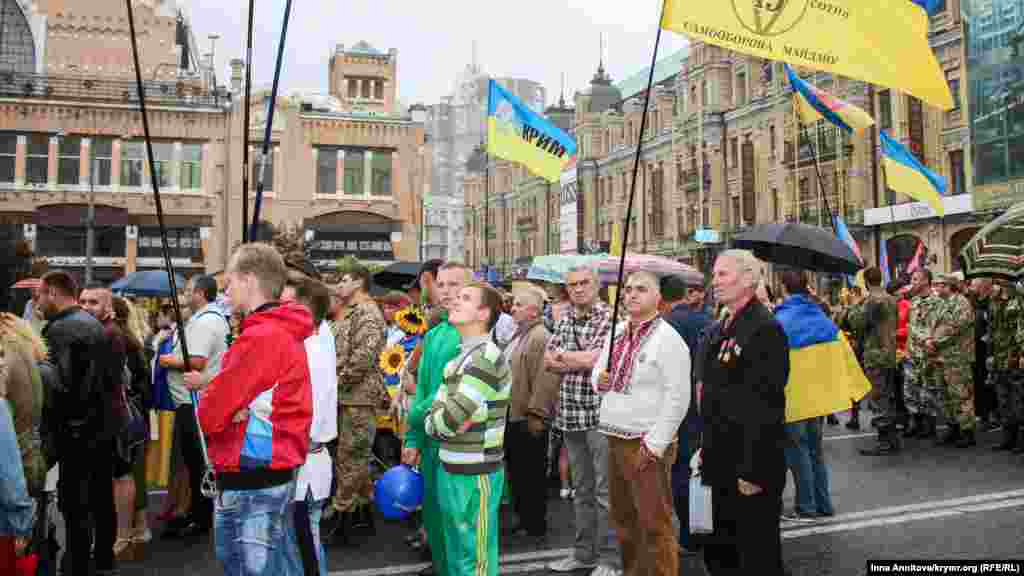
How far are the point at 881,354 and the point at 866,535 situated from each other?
4660 millimetres

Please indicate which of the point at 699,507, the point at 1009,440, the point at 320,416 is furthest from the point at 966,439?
the point at 320,416

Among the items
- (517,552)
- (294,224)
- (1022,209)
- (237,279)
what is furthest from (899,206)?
(237,279)

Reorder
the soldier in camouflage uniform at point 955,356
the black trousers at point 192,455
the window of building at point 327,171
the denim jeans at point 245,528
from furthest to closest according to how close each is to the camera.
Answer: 1. the window of building at point 327,171
2. the soldier in camouflage uniform at point 955,356
3. the black trousers at point 192,455
4. the denim jeans at point 245,528

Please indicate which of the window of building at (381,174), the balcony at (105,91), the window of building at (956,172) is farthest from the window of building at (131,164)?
the window of building at (956,172)

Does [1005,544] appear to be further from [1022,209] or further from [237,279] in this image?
[237,279]

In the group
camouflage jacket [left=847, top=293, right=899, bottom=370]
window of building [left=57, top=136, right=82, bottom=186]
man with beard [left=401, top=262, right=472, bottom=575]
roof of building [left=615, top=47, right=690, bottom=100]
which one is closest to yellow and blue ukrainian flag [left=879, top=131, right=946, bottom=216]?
camouflage jacket [left=847, top=293, right=899, bottom=370]

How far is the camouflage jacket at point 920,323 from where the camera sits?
10562 millimetres

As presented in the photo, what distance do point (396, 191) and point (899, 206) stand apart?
2228 centimetres

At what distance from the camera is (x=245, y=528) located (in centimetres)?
338

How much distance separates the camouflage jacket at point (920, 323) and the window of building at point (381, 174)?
1133 inches

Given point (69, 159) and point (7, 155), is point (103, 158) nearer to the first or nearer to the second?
point (69, 159)

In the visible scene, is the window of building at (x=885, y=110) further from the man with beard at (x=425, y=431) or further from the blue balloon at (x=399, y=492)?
the blue balloon at (x=399, y=492)

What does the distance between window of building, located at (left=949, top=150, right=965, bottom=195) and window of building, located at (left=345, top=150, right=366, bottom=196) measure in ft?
83.1

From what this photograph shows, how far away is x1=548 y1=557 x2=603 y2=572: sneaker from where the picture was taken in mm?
5652
